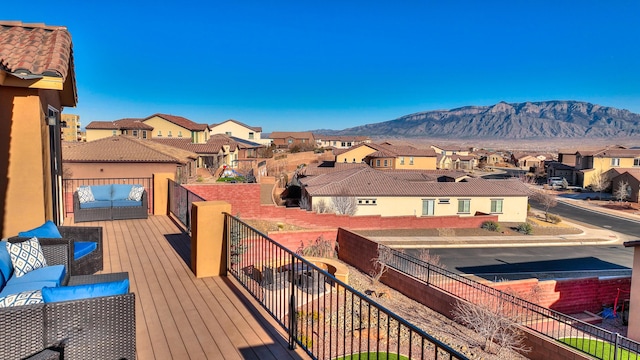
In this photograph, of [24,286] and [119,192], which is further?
[119,192]

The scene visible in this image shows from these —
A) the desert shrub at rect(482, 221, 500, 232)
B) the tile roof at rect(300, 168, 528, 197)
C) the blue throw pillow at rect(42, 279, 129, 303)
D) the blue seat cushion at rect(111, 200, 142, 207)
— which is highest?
the blue throw pillow at rect(42, 279, 129, 303)

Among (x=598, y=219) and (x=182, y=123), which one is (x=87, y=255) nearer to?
(x=598, y=219)

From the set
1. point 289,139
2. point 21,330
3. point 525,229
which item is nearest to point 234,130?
point 289,139

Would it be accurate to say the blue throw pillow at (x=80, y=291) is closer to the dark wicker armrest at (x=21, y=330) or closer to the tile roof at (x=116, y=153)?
the dark wicker armrest at (x=21, y=330)

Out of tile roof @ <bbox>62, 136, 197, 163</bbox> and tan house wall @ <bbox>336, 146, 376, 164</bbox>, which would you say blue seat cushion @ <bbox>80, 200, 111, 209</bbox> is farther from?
tan house wall @ <bbox>336, 146, 376, 164</bbox>

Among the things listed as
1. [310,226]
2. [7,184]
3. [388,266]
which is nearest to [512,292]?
[388,266]

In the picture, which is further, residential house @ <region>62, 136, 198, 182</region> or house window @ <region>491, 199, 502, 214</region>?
house window @ <region>491, 199, 502, 214</region>

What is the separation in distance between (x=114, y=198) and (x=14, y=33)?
4.87 m

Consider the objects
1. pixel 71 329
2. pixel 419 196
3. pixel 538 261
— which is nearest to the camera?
pixel 71 329

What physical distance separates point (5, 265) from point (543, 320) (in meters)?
16.8

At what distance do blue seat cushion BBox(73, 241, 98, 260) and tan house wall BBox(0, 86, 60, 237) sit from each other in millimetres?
1031

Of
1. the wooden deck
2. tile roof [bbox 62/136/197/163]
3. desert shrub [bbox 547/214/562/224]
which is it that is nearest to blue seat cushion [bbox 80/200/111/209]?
the wooden deck

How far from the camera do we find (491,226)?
3158 cm

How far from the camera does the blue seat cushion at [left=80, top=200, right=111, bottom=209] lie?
10.3 meters
